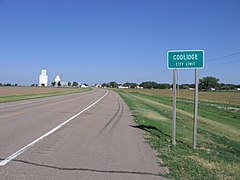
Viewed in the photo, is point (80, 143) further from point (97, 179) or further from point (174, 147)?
point (97, 179)

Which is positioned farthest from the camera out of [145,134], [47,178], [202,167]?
[145,134]

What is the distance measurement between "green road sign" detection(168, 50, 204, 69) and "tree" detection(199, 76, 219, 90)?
164 metres

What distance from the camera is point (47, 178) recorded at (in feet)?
16.0

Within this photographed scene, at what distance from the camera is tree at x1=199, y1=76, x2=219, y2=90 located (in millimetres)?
165375

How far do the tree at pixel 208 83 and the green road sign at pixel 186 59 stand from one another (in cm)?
16365

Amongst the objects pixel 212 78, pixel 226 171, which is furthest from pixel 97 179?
pixel 212 78

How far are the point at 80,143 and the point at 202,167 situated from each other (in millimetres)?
3818

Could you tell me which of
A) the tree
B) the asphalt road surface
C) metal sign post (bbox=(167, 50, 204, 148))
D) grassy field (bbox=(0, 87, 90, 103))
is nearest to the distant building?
the tree

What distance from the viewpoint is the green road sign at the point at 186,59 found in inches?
310

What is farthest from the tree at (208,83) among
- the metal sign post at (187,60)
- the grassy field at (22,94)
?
the metal sign post at (187,60)

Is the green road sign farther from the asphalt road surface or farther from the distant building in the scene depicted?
the distant building

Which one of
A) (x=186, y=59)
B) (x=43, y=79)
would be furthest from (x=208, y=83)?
(x=186, y=59)

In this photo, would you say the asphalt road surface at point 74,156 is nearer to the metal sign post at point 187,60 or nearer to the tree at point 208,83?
the metal sign post at point 187,60

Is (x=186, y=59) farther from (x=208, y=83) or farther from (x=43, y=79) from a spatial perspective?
(x=43, y=79)
